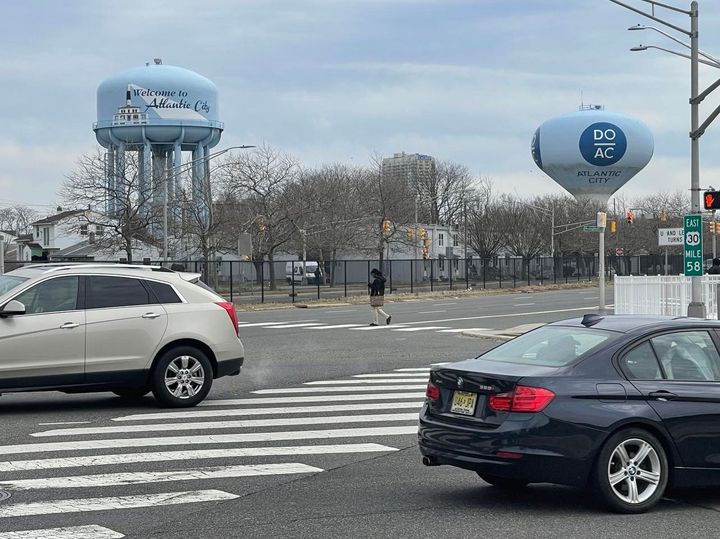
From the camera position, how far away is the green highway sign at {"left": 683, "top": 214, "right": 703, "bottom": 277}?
80.4 feet

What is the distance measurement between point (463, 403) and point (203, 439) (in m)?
4.27

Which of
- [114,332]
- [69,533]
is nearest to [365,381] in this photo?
[114,332]

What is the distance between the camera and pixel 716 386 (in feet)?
26.8

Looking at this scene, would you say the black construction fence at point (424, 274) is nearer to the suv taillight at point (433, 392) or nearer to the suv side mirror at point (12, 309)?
the suv side mirror at point (12, 309)

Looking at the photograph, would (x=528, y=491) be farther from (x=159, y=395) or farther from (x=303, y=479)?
(x=159, y=395)

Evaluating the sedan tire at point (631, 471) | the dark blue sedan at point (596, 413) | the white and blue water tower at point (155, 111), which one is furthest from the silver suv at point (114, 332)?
the white and blue water tower at point (155, 111)

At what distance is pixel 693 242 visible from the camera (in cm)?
2480

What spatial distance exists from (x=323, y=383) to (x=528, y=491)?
29.5 ft

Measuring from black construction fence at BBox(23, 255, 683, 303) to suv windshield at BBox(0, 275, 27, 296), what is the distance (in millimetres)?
42806

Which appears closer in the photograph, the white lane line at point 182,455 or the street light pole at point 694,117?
the white lane line at point 182,455

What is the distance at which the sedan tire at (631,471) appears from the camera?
24.9ft

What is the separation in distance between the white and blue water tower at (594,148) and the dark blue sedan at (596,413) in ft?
199

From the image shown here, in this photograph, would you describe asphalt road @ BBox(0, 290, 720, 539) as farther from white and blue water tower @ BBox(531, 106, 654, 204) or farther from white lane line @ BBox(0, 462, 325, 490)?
white and blue water tower @ BBox(531, 106, 654, 204)

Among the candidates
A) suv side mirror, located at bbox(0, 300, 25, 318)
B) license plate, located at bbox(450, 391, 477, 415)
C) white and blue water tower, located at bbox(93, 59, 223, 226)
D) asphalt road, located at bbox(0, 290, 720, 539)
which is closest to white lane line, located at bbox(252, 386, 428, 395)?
asphalt road, located at bbox(0, 290, 720, 539)
